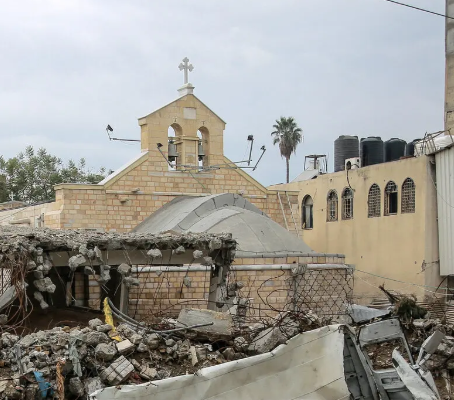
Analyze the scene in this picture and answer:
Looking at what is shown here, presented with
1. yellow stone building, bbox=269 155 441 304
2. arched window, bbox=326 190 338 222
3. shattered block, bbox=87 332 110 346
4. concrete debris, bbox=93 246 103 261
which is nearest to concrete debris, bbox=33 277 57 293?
concrete debris, bbox=93 246 103 261

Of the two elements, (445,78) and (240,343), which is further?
(445,78)

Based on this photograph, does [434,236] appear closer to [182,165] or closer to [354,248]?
[354,248]

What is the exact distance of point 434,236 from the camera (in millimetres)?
25703

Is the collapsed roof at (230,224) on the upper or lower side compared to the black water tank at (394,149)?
lower

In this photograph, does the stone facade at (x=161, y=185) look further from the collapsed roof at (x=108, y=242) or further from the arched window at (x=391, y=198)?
the collapsed roof at (x=108, y=242)

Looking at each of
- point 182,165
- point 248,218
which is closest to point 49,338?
point 248,218

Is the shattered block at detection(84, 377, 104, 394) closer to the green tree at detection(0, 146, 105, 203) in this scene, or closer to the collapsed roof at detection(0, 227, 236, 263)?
the collapsed roof at detection(0, 227, 236, 263)

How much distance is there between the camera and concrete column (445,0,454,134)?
1122 inches

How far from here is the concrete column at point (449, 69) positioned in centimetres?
2849

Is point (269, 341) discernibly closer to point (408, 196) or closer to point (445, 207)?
point (445, 207)

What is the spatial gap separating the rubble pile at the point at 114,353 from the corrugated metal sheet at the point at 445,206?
14.1m

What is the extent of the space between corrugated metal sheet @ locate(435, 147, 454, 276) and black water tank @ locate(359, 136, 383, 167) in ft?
16.0

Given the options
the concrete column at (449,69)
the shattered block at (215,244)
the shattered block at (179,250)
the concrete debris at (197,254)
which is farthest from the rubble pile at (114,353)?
the concrete column at (449,69)

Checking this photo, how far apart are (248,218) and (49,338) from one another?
12.2 metres
